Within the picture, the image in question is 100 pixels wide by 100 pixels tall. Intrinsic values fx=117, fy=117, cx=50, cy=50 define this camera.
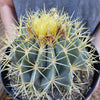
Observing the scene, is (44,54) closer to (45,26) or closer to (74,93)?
(45,26)

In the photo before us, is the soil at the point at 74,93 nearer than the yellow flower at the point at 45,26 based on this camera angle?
No

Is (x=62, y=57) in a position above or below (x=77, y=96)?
above

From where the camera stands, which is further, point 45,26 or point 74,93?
point 74,93

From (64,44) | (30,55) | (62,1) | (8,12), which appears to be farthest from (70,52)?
(8,12)

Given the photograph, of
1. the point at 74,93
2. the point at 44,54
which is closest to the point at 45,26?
the point at 44,54

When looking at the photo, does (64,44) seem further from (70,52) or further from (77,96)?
(77,96)

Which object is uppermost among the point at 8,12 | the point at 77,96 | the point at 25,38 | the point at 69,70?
the point at 8,12

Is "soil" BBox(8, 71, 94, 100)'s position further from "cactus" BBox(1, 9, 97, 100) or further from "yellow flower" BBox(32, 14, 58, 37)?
"yellow flower" BBox(32, 14, 58, 37)

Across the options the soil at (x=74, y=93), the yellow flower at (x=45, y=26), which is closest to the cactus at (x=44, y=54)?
the yellow flower at (x=45, y=26)

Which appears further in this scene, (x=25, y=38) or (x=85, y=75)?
(x=85, y=75)

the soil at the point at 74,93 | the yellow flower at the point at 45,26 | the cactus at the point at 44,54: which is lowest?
the soil at the point at 74,93

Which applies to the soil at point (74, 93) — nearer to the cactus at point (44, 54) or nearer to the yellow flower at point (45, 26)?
the cactus at point (44, 54)
